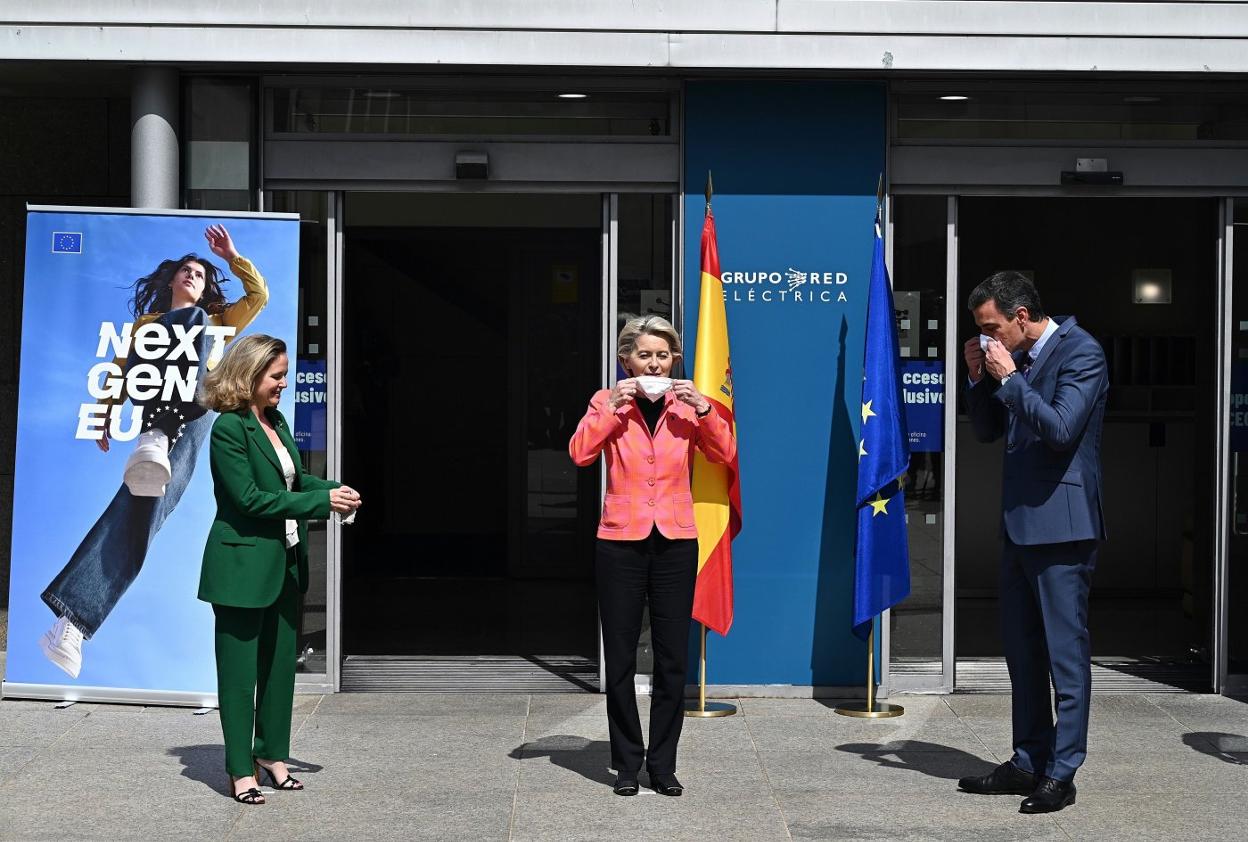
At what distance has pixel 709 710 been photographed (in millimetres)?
7332

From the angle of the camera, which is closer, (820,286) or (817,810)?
(817,810)

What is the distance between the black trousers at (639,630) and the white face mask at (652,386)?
517 mm

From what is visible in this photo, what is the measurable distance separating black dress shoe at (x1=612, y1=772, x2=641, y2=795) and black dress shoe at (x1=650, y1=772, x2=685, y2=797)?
0.08 metres

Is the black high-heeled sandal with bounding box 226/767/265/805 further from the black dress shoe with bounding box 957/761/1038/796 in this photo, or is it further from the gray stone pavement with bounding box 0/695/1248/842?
the black dress shoe with bounding box 957/761/1038/796

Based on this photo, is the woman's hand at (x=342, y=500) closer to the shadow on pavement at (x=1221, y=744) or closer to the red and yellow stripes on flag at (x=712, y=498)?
the red and yellow stripes on flag at (x=712, y=498)

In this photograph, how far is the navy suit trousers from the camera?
567 cm

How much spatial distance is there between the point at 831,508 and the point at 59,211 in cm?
383

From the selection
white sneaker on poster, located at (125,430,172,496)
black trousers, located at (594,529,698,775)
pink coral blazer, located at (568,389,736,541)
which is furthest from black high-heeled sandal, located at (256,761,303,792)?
white sneaker on poster, located at (125,430,172,496)

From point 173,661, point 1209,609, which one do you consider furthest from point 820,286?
point 173,661

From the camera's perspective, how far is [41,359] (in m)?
7.21

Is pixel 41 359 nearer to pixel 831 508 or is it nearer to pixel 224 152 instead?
pixel 224 152

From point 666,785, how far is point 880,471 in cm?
206

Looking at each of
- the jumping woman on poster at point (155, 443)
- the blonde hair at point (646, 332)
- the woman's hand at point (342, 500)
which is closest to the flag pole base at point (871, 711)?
the blonde hair at point (646, 332)

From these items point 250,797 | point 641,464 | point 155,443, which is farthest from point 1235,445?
point 155,443
